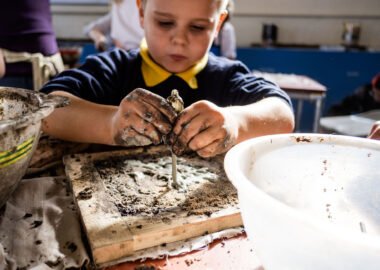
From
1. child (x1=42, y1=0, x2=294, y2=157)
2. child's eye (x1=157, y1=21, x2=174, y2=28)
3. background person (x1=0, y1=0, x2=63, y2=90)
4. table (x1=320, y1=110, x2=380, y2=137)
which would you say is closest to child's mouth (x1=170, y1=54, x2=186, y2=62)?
child (x1=42, y1=0, x2=294, y2=157)

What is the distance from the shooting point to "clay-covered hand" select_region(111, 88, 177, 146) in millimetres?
649

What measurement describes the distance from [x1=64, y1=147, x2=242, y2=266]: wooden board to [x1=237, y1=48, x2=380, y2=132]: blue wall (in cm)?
387

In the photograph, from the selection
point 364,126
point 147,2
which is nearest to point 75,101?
point 147,2

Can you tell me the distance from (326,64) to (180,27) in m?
3.75

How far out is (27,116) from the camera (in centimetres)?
48

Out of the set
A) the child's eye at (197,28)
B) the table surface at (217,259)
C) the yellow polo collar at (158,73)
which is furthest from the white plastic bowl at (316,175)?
the yellow polo collar at (158,73)

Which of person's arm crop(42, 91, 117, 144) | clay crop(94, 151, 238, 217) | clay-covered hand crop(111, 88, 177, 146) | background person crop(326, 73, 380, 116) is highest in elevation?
clay-covered hand crop(111, 88, 177, 146)

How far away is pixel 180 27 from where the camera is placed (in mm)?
→ 926

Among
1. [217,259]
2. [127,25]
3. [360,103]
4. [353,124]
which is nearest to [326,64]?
[360,103]

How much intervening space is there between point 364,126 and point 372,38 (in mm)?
2737

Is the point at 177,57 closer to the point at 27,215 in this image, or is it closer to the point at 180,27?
the point at 180,27

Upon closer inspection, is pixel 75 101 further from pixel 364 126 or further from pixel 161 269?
pixel 364 126

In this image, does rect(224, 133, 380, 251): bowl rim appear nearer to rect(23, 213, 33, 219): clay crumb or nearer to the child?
the child

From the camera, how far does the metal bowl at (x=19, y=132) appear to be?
46 cm
